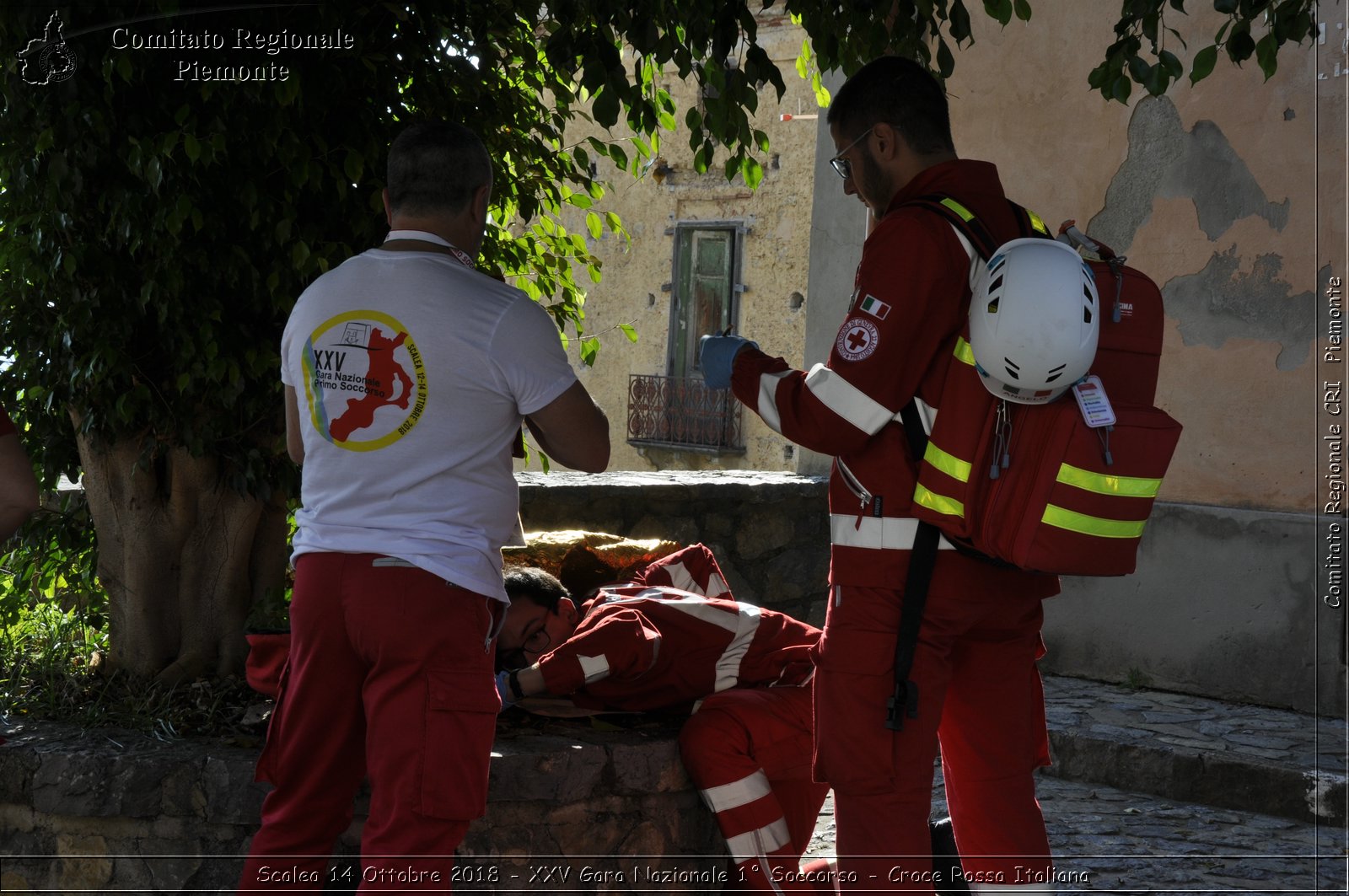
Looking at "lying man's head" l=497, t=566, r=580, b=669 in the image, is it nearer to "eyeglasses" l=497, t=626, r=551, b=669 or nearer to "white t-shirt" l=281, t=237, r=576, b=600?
"eyeglasses" l=497, t=626, r=551, b=669

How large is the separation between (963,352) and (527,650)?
5.44 ft

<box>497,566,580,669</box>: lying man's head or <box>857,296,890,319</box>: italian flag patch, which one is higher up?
<box>857,296,890,319</box>: italian flag patch

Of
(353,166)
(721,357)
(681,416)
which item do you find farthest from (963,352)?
(681,416)

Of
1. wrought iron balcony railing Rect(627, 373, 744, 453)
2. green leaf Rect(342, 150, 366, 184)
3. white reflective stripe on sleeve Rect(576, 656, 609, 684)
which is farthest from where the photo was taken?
wrought iron balcony railing Rect(627, 373, 744, 453)

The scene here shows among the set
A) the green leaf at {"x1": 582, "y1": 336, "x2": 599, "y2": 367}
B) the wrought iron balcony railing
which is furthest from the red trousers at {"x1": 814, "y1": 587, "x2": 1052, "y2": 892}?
the wrought iron balcony railing

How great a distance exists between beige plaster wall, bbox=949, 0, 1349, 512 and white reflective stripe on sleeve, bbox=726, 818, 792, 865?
4039 millimetres

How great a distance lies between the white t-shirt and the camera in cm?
267

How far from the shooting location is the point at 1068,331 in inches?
100.0

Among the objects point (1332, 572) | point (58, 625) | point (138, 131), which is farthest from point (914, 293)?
point (1332, 572)

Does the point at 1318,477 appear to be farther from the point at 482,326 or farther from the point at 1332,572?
the point at 482,326

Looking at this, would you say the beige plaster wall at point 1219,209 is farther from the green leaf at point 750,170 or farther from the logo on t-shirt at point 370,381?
the logo on t-shirt at point 370,381

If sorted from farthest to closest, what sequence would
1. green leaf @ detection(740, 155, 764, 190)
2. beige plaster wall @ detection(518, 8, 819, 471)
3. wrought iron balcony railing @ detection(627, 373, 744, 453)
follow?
wrought iron balcony railing @ detection(627, 373, 744, 453), beige plaster wall @ detection(518, 8, 819, 471), green leaf @ detection(740, 155, 764, 190)

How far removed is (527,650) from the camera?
3.82 meters

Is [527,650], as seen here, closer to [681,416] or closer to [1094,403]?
[1094,403]
